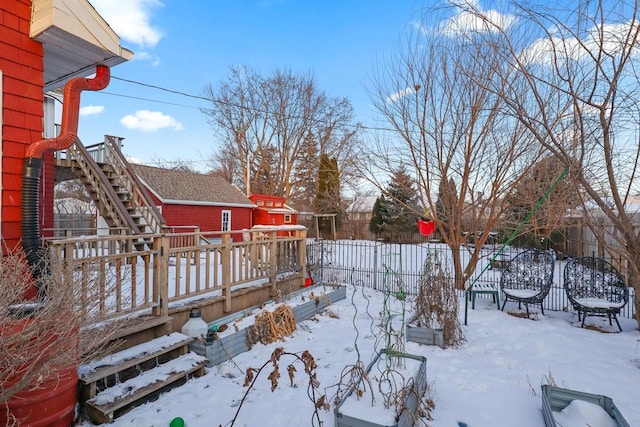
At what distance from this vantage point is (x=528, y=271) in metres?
6.55

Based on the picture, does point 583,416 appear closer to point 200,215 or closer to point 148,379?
point 148,379

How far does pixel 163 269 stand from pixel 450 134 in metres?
6.19

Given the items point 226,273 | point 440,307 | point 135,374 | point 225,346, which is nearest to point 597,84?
point 440,307

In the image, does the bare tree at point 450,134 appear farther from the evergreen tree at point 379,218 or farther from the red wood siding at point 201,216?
the evergreen tree at point 379,218

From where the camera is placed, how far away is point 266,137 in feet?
77.7

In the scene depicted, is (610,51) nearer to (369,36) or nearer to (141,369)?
(369,36)

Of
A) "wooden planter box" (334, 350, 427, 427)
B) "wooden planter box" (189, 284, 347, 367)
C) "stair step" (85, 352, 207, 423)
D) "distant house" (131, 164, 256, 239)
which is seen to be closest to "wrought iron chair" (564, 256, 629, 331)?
"wooden planter box" (334, 350, 427, 427)

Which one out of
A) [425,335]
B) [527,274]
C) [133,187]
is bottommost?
[425,335]

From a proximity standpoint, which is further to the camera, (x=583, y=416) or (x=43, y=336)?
(x=583, y=416)

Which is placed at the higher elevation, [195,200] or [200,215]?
[195,200]

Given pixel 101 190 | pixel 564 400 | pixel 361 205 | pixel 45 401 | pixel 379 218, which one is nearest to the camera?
pixel 45 401

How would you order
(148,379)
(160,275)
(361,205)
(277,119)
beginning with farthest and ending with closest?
1. (361,205)
2. (277,119)
3. (160,275)
4. (148,379)

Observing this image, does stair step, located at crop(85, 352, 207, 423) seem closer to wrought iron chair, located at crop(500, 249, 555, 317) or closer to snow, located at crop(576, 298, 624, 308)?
wrought iron chair, located at crop(500, 249, 555, 317)

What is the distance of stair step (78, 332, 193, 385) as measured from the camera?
9.38 feet
